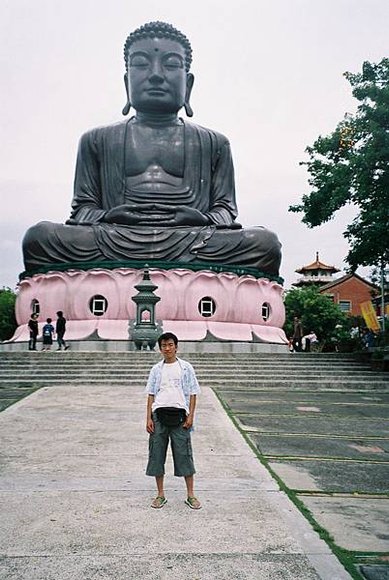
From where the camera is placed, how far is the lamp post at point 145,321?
723 inches

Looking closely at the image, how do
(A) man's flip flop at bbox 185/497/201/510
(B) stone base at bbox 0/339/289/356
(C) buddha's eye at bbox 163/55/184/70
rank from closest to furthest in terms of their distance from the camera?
1. (A) man's flip flop at bbox 185/497/201/510
2. (B) stone base at bbox 0/339/289/356
3. (C) buddha's eye at bbox 163/55/184/70

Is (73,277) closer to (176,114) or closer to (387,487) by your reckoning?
(176,114)

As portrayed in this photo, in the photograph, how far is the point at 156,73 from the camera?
23.7 m

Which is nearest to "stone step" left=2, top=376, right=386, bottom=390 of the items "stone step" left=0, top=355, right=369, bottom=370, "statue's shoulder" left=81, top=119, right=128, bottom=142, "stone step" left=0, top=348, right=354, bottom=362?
"stone step" left=0, top=355, right=369, bottom=370

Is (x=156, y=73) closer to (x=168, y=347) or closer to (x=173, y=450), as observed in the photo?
(x=168, y=347)

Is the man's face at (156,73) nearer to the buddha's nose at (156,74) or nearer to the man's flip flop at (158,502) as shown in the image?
the buddha's nose at (156,74)

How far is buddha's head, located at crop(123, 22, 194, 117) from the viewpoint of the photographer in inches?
938

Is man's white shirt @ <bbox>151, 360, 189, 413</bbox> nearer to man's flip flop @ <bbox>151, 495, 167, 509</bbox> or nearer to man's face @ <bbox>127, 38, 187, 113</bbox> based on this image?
man's flip flop @ <bbox>151, 495, 167, 509</bbox>

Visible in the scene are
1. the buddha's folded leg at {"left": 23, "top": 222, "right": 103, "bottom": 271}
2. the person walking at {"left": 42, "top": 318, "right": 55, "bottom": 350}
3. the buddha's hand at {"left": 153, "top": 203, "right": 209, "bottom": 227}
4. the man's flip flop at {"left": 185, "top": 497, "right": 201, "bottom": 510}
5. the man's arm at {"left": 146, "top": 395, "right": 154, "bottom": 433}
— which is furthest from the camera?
the buddha's hand at {"left": 153, "top": 203, "right": 209, "bottom": 227}

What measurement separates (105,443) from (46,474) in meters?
1.42

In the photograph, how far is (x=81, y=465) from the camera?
5414 millimetres

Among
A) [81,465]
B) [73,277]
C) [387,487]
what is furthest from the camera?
[73,277]

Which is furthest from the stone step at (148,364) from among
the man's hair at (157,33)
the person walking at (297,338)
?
the man's hair at (157,33)

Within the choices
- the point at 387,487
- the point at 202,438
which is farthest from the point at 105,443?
the point at 387,487
